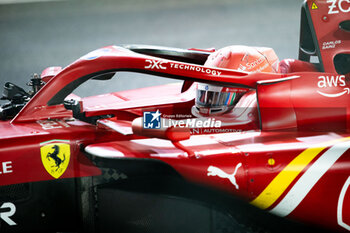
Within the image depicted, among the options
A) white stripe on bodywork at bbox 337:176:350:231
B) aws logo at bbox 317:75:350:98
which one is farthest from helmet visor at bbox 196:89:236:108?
white stripe on bodywork at bbox 337:176:350:231

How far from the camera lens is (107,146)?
5.10 feet

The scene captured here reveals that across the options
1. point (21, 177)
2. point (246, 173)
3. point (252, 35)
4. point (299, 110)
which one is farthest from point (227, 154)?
point (252, 35)

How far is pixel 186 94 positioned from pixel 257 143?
0.67 m

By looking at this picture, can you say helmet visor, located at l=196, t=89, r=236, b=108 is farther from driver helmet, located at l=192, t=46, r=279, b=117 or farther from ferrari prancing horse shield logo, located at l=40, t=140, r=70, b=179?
ferrari prancing horse shield logo, located at l=40, t=140, r=70, b=179

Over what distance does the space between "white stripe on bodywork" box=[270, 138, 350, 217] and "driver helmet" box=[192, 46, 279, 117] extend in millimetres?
501

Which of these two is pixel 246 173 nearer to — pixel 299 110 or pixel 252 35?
pixel 299 110

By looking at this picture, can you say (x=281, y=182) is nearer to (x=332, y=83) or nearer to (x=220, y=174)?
(x=220, y=174)

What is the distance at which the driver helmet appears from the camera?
1.91 meters

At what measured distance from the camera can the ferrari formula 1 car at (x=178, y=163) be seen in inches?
59.7

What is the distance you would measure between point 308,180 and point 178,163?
425 millimetres

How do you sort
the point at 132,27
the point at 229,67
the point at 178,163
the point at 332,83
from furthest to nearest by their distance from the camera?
the point at 132,27, the point at 229,67, the point at 332,83, the point at 178,163

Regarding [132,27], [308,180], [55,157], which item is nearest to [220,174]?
[308,180]

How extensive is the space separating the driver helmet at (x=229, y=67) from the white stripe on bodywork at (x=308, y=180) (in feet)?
1.64

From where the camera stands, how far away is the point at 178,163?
1.49 metres
